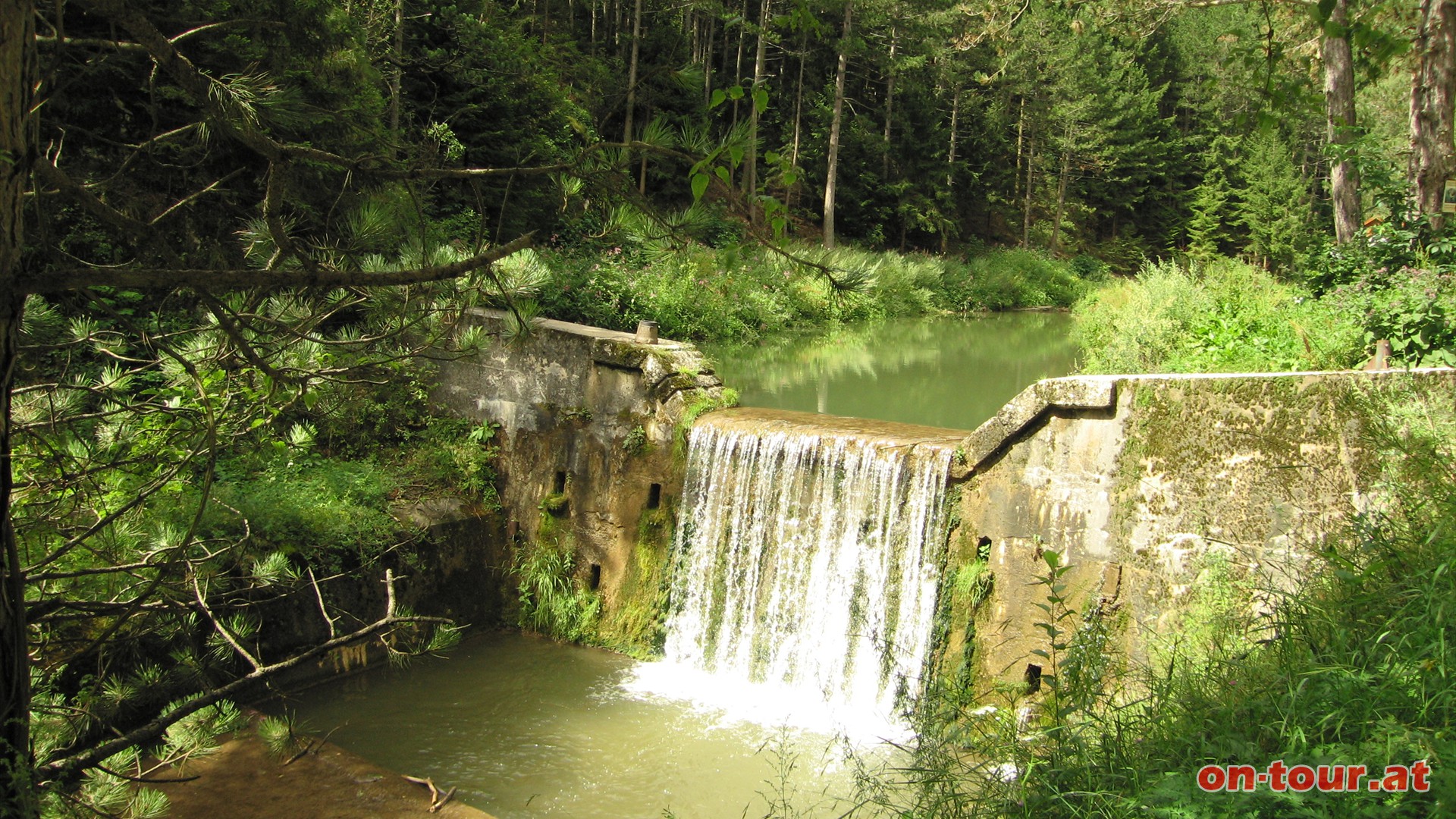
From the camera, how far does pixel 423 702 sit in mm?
6930

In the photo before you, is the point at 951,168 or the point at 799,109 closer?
the point at 799,109

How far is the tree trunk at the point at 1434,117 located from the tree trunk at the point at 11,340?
30.1ft

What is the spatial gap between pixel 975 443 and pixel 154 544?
4.72 meters

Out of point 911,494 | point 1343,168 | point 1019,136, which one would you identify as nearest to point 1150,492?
point 911,494

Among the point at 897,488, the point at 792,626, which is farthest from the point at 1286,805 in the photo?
the point at 792,626

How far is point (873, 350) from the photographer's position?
54.0ft

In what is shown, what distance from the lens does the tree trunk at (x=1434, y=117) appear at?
7.98 m

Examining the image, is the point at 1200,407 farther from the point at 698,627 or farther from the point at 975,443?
the point at 698,627

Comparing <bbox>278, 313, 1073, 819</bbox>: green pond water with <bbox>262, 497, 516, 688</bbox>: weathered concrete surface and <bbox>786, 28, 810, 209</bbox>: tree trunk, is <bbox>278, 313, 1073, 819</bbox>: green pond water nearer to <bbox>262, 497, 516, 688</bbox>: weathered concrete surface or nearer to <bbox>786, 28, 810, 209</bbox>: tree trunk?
<bbox>262, 497, 516, 688</bbox>: weathered concrete surface

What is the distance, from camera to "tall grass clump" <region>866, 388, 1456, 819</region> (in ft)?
8.73

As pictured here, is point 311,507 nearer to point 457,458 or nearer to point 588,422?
point 457,458

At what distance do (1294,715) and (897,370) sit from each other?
11768mm

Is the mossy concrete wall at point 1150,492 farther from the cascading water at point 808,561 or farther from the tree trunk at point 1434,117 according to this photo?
the tree trunk at point 1434,117

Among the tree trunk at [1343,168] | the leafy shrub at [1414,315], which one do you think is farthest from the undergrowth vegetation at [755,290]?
the tree trunk at [1343,168]
